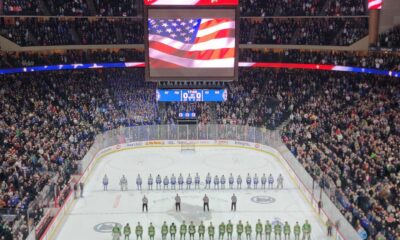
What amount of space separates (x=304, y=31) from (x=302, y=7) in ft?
6.13

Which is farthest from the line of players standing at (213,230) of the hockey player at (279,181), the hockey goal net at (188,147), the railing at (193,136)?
the hockey goal net at (188,147)

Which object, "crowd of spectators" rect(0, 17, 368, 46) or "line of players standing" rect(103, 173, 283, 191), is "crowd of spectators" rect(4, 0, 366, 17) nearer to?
"crowd of spectators" rect(0, 17, 368, 46)

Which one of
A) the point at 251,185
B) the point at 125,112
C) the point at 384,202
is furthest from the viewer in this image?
the point at 125,112

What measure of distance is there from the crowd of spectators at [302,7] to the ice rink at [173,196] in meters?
11.0

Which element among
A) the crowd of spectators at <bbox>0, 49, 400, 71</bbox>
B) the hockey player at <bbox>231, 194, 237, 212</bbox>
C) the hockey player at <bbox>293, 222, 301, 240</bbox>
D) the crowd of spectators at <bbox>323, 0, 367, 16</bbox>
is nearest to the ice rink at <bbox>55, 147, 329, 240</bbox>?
the hockey player at <bbox>231, 194, 237, 212</bbox>

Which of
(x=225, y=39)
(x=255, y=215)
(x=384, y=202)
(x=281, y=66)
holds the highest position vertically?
(x=225, y=39)

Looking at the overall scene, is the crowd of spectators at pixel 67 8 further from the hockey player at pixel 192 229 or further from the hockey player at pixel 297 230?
the hockey player at pixel 297 230

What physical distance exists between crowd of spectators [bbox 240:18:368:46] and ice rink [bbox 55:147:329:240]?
33.2 ft

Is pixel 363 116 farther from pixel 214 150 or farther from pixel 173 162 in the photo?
pixel 173 162

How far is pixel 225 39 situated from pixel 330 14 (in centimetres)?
1082

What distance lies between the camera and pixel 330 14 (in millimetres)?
33875

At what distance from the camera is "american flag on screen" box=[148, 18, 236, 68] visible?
26.2m

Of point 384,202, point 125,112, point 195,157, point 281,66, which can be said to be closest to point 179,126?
point 195,157

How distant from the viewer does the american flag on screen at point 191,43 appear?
26172 millimetres
